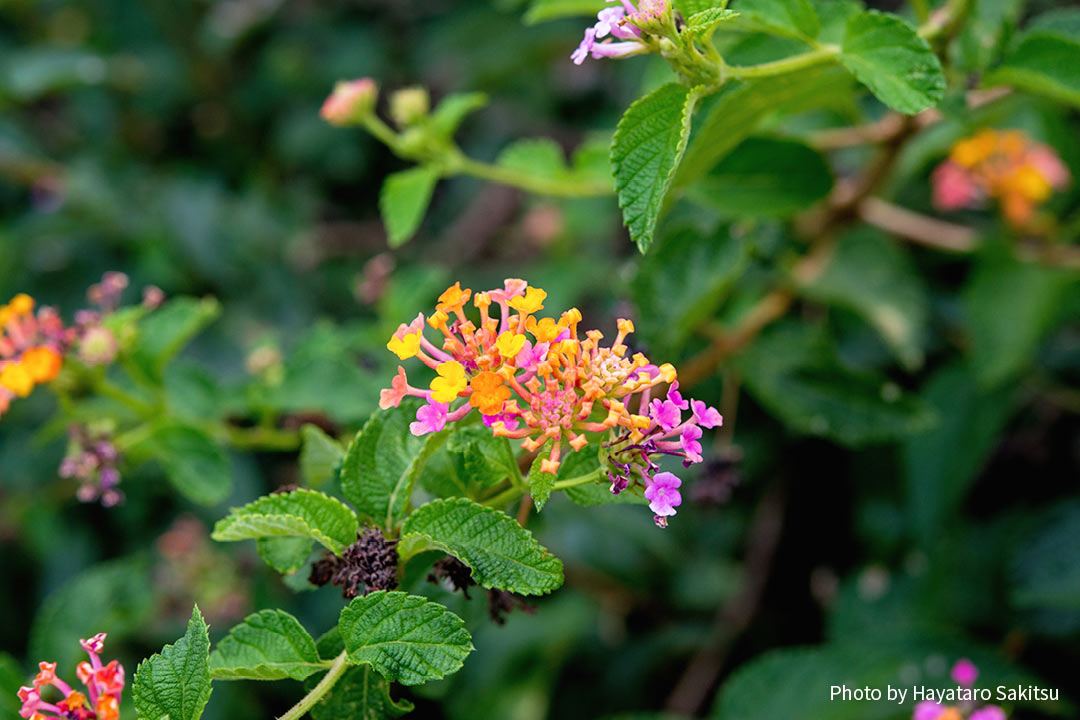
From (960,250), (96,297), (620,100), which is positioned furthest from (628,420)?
(620,100)

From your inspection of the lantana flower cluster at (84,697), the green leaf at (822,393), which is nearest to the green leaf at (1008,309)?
the green leaf at (822,393)

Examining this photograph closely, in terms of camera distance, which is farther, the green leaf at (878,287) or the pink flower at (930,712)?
the green leaf at (878,287)

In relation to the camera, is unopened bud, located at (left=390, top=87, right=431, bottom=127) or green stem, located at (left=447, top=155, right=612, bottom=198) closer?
unopened bud, located at (left=390, top=87, right=431, bottom=127)

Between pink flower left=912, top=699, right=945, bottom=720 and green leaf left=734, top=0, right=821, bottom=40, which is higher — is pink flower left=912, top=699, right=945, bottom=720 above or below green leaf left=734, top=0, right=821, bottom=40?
below

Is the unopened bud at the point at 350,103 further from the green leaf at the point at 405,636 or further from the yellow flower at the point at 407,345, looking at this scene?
the green leaf at the point at 405,636

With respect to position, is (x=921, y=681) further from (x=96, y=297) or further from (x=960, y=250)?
(x=96, y=297)

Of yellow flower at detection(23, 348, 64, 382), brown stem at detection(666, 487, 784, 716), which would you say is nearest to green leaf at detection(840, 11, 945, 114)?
yellow flower at detection(23, 348, 64, 382)

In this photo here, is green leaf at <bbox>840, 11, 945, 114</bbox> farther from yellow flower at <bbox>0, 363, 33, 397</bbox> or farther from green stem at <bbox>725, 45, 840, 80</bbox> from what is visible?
yellow flower at <bbox>0, 363, 33, 397</bbox>
